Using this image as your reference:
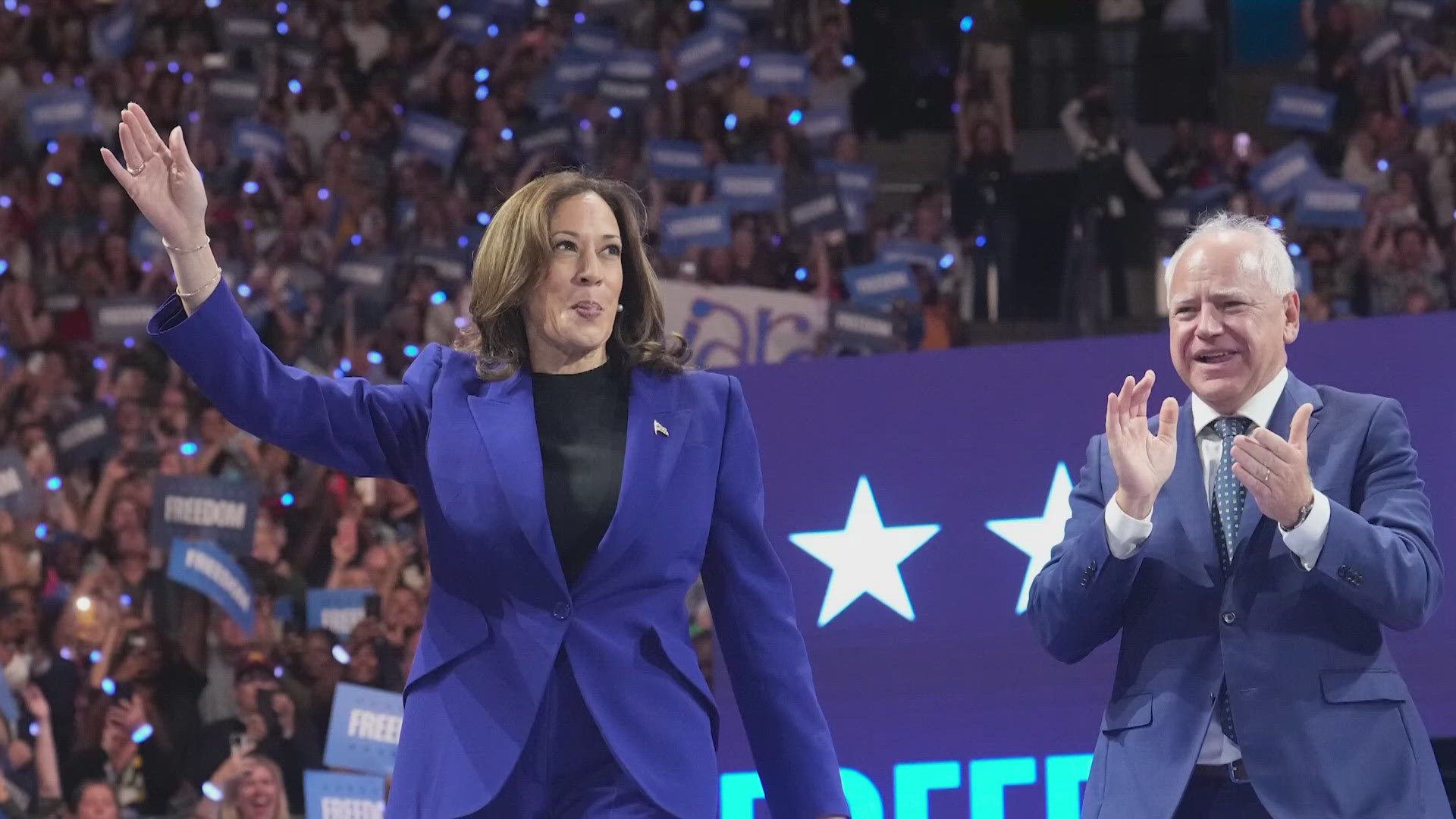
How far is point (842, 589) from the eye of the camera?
4.95 m

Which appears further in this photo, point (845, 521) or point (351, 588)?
point (351, 588)

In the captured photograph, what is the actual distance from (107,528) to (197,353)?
6.19 metres

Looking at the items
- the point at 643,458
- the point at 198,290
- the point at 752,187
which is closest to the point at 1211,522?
the point at 643,458

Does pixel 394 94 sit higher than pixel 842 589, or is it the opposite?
pixel 394 94

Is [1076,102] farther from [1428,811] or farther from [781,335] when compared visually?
[1428,811]

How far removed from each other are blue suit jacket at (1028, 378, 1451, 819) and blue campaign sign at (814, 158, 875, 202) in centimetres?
629

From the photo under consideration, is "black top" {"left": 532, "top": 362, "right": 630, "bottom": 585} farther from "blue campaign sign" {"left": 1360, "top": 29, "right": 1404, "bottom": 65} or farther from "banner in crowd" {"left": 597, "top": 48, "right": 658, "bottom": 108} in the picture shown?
"banner in crowd" {"left": 597, "top": 48, "right": 658, "bottom": 108}

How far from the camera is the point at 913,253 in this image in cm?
902

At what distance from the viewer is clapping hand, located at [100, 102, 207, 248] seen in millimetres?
2623

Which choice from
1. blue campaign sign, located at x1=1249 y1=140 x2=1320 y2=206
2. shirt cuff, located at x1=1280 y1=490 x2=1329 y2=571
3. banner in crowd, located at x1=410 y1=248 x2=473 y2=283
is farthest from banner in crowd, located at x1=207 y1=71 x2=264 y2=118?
shirt cuff, located at x1=1280 y1=490 x2=1329 y2=571

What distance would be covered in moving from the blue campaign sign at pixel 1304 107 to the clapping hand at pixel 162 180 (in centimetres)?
745

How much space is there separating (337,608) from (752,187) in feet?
9.69

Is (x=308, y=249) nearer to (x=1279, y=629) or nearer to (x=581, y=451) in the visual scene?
(x=581, y=451)

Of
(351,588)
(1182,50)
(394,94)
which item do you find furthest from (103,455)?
(1182,50)
